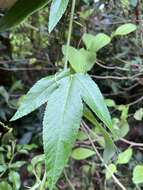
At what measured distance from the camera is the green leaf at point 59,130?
40cm

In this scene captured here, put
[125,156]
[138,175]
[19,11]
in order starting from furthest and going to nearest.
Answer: [125,156], [138,175], [19,11]

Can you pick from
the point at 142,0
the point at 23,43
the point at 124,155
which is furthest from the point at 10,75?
the point at 142,0

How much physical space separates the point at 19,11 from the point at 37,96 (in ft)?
0.58

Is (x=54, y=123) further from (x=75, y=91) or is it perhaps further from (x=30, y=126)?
(x=30, y=126)

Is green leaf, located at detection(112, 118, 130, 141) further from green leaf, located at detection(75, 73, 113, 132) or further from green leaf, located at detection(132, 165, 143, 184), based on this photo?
green leaf, located at detection(75, 73, 113, 132)

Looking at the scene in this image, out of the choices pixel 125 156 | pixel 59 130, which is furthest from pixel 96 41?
pixel 59 130

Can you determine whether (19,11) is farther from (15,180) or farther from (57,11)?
(15,180)

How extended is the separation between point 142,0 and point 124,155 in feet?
1.30

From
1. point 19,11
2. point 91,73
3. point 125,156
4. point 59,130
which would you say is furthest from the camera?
point 91,73

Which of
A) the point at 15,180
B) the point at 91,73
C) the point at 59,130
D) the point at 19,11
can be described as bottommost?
the point at 15,180

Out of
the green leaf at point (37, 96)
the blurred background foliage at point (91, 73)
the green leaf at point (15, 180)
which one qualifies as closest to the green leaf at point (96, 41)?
the blurred background foliage at point (91, 73)

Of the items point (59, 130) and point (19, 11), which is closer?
point (59, 130)

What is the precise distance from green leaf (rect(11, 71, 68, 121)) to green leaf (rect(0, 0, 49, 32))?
0.13 meters

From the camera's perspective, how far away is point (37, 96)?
1.51 feet
